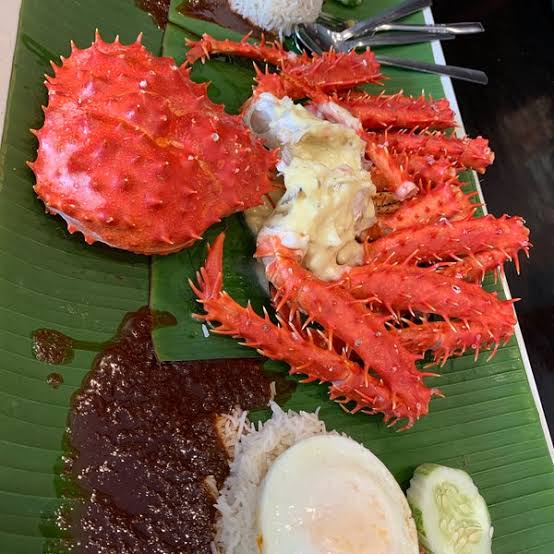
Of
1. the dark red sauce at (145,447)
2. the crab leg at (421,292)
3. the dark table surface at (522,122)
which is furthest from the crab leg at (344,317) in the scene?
the dark table surface at (522,122)

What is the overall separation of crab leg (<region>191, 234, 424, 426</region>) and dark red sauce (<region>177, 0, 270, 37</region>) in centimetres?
141

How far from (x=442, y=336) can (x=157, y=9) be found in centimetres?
225

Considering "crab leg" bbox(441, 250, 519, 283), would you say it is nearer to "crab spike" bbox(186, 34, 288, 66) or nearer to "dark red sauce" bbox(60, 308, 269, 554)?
"dark red sauce" bbox(60, 308, 269, 554)

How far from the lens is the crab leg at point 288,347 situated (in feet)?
7.95

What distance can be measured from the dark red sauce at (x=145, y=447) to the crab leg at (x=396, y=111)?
1562mm

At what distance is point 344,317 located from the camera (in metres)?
2.52

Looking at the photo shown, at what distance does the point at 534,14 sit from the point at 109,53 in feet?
14.5

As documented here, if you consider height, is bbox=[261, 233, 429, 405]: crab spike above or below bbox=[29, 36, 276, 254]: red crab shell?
below

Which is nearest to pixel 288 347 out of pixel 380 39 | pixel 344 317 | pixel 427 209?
pixel 344 317

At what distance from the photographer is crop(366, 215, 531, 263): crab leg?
2799 millimetres

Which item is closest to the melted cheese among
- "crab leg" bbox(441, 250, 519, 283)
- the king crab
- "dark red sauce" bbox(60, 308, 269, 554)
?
the king crab

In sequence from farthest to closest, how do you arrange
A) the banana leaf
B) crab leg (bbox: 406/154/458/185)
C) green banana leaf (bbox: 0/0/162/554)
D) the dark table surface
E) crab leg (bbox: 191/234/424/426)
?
the dark table surface < crab leg (bbox: 406/154/458/185) < the banana leaf < crab leg (bbox: 191/234/424/426) < green banana leaf (bbox: 0/0/162/554)

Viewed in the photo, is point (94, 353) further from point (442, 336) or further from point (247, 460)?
point (442, 336)

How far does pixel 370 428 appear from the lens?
110 inches
